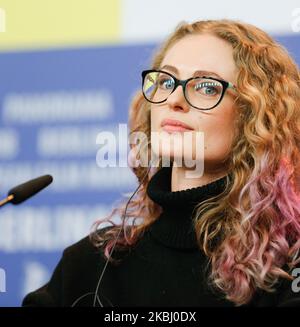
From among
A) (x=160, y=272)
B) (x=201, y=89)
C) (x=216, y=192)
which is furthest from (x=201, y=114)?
(x=160, y=272)

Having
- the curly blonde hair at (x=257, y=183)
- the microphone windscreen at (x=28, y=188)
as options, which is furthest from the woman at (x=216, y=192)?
the microphone windscreen at (x=28, y=188)

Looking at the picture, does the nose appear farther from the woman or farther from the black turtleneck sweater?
the black turtleneck sweater

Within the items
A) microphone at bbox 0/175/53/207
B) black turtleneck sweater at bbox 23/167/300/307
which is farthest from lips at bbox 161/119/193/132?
microphone at bbox 0/175/53/207

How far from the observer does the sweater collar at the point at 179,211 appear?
1.33m

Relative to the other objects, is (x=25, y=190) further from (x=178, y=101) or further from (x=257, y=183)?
(x=257, y=183)

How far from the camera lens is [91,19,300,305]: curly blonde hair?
1291 millimetres

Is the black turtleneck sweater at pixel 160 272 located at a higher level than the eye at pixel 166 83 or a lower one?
lower

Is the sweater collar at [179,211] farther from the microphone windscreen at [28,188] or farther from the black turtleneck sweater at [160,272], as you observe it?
the microphone windscreen at [28,188]

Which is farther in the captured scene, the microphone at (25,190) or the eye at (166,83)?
the eye at (166,83)

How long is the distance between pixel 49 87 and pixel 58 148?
151mm

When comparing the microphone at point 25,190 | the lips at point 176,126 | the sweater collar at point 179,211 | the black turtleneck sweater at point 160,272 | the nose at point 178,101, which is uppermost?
the nose at point 178,101

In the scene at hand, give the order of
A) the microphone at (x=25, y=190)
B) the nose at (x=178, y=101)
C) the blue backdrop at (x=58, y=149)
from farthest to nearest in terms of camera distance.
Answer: the blue backdrop at (x=58, y=149), the nose at (x=178, y=101), the microphone at (x=25, y=190)

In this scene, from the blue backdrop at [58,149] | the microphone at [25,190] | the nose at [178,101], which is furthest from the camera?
the blue backdrop at [58,149]
